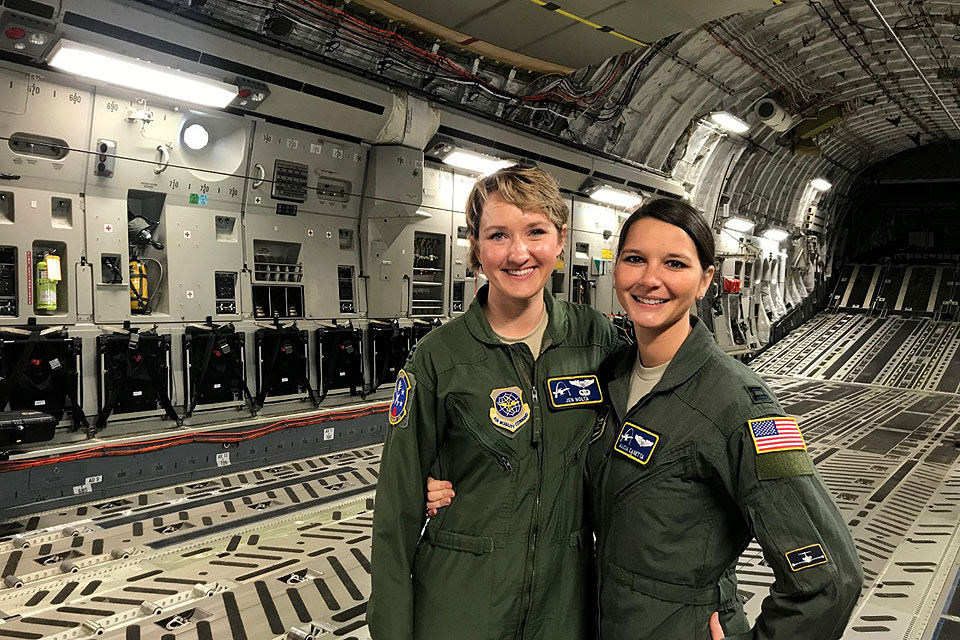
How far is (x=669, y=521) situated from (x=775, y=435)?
1.21ft

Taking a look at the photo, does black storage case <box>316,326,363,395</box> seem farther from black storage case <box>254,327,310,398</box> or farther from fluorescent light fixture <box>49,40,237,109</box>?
fluorescent light fixture <box>49,40,237,109</box>

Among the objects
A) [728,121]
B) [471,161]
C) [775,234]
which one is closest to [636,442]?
[471,161]

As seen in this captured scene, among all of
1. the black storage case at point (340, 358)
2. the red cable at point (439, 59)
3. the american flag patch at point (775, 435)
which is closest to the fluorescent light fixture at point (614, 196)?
the red cable at point (439, 59)

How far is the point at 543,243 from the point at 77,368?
5906mm

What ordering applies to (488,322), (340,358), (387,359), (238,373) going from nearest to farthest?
(488,322), (238,373), (340,358), (387,359)

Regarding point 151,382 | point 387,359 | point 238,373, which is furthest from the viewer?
point 387,359

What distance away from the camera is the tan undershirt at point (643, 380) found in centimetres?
207

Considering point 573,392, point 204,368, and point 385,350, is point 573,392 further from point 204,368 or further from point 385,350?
point 385,350

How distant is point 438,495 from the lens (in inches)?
83.7

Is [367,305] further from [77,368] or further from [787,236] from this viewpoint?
[787,236]

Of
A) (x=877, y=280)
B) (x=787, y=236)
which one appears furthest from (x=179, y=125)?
(x=877, y=280)

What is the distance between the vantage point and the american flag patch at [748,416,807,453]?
68.0 inches

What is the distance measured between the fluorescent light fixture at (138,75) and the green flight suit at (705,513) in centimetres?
577

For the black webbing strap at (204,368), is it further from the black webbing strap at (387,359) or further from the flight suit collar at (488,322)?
the flight suit collar at (488,322)
